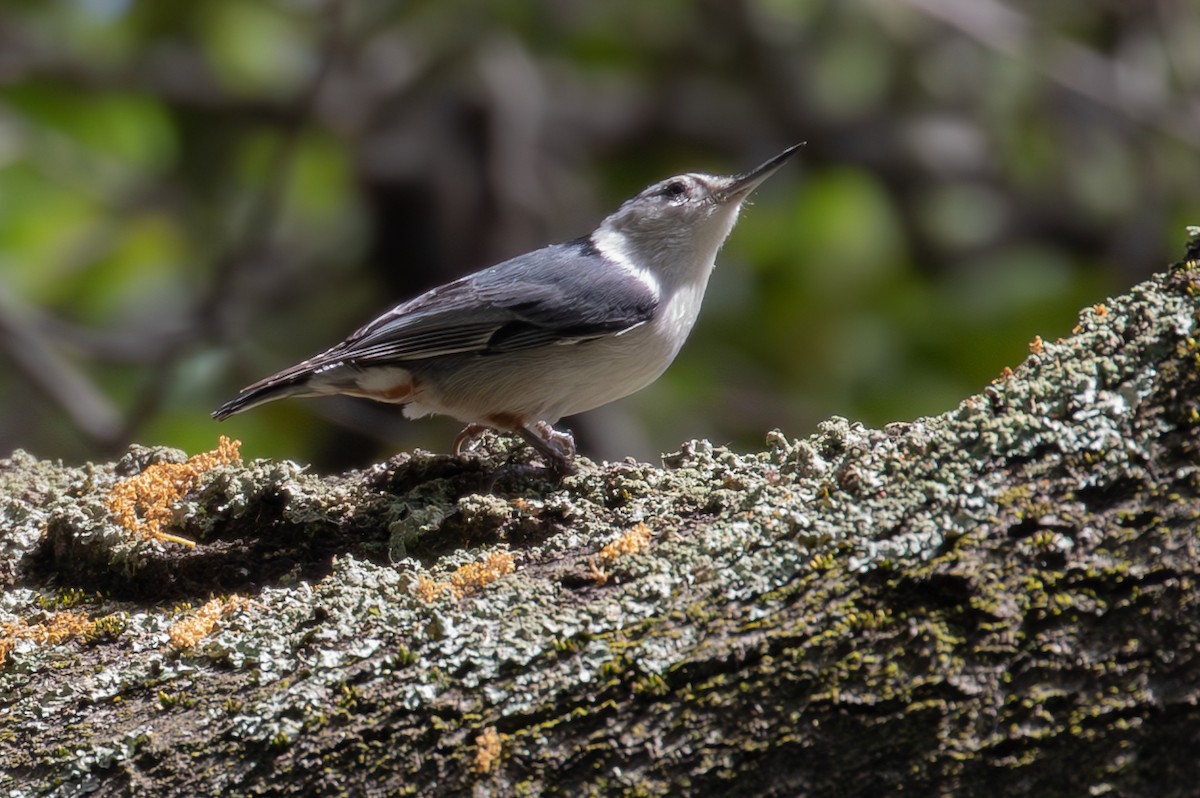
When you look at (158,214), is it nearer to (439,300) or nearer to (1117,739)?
(439,300)

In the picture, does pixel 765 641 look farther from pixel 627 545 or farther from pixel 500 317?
pixel 500 317

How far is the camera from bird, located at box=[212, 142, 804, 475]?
3336mm

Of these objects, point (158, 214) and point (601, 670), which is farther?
point (158, 214)

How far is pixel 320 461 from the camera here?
641 centimetres

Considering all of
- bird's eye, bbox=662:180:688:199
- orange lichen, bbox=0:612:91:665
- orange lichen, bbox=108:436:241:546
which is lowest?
orange lichen, bbox=0:612:91:665

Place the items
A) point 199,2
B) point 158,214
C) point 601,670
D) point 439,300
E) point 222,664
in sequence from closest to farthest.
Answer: point 601,670, point 222,664, point 439,300, point 199,2, point 158,214

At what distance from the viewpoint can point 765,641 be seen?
1.66 metres

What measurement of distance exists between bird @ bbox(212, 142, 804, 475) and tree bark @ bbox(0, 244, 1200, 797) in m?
1.14

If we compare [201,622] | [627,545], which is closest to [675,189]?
[627,545]

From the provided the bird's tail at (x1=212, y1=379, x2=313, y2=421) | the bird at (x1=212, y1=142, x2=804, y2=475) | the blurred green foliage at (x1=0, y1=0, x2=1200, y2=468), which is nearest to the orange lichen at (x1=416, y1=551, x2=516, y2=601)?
the bird at (x1=212, y1=142, x2=804, y2=475)

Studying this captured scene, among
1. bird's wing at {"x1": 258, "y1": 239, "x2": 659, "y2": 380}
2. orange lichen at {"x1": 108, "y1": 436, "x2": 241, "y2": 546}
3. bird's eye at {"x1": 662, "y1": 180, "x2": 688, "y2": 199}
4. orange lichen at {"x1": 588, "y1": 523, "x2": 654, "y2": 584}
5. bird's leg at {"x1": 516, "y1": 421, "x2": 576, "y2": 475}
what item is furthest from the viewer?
bird's eye at {"x1": 662, "y1": 180, "x2": 688, "y2": 199}

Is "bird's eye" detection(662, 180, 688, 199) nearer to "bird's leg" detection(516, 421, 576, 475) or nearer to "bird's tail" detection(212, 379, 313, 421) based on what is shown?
"bird's leg" detection(516, 421, 576, 475)

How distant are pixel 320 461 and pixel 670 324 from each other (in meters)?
3.34

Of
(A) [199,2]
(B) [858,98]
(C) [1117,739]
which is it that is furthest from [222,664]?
(B) [858,98]
